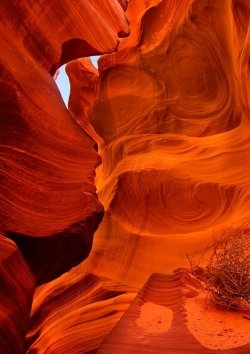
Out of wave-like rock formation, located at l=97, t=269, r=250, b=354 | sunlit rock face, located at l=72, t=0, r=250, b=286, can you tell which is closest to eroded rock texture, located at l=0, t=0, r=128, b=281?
wave-like rock formation, located at l=97, t=269, r=250, b=354

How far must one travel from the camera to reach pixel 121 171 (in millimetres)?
5988

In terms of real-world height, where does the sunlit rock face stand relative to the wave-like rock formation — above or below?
below

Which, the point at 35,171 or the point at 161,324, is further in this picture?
the point at 35,171

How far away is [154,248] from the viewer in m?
5.45

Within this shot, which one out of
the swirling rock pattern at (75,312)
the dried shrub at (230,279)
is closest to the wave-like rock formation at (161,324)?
the dried shrub at (230,279)

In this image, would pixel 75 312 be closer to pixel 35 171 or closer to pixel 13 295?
pixel 13 295

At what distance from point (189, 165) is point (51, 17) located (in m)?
2.53

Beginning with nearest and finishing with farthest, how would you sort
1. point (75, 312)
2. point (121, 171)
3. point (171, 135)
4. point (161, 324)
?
point (161, 324) → point (75, 312) → point (121, 171) → point (171, 135)

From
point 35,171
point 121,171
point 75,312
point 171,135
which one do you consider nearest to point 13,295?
point 35,171

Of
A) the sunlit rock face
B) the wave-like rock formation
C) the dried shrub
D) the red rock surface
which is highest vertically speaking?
the red rock surface

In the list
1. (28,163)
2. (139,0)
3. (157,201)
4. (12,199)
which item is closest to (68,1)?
(28,163)

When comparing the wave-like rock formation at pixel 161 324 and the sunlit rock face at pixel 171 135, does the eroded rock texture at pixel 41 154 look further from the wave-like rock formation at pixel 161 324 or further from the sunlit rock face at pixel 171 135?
the sunlit rock face at pixel 171 135

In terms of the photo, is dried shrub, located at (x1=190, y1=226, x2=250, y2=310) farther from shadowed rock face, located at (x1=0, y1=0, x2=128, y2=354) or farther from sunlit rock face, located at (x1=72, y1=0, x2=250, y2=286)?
sunlit rock face, located at (x1=72, y1=0, x2=250, y2=286)

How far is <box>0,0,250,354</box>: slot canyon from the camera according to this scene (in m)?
3.10
